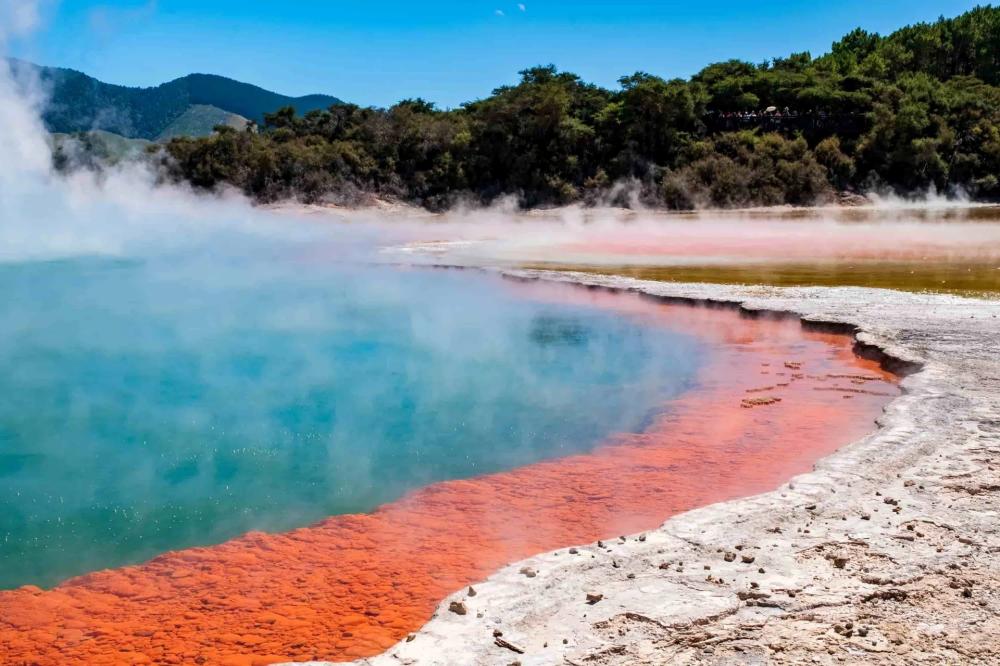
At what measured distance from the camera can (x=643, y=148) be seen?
4969 centimetres

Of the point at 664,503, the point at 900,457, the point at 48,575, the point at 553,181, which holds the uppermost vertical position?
the point at 553,181

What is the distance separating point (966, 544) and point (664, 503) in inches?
78.1

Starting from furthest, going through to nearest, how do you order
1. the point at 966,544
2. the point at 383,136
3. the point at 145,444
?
the point at 383,136
the point at 145,444
the point at 966,544

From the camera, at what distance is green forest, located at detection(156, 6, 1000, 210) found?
4684 cm

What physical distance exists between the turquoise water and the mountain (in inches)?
1211

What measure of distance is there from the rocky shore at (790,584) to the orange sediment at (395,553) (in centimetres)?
61

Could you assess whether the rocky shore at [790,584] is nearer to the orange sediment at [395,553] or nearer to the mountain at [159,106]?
the orange sediment at [395,553]

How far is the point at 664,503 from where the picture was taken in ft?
19.0

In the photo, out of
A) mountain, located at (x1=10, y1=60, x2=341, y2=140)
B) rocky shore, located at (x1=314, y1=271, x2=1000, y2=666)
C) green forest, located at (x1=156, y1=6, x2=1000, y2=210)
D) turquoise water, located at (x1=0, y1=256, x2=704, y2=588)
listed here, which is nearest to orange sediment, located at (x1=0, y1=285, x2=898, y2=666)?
turquoise water, located at (x1=0, y1=256, x2=704, y2=588)

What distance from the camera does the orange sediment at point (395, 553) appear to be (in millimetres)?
4148

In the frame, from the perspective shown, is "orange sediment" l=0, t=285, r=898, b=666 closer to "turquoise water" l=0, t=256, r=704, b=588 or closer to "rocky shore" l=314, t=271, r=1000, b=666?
"turquoise water" l=0, t=256, r=704, b=588

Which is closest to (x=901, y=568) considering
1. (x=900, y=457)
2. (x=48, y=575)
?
(x=900, y=457)

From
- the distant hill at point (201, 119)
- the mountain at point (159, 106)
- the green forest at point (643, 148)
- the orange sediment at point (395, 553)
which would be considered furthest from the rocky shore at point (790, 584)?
the distant hill at point (201, 119)

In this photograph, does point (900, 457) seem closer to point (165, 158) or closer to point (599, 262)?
point (599, 262)
